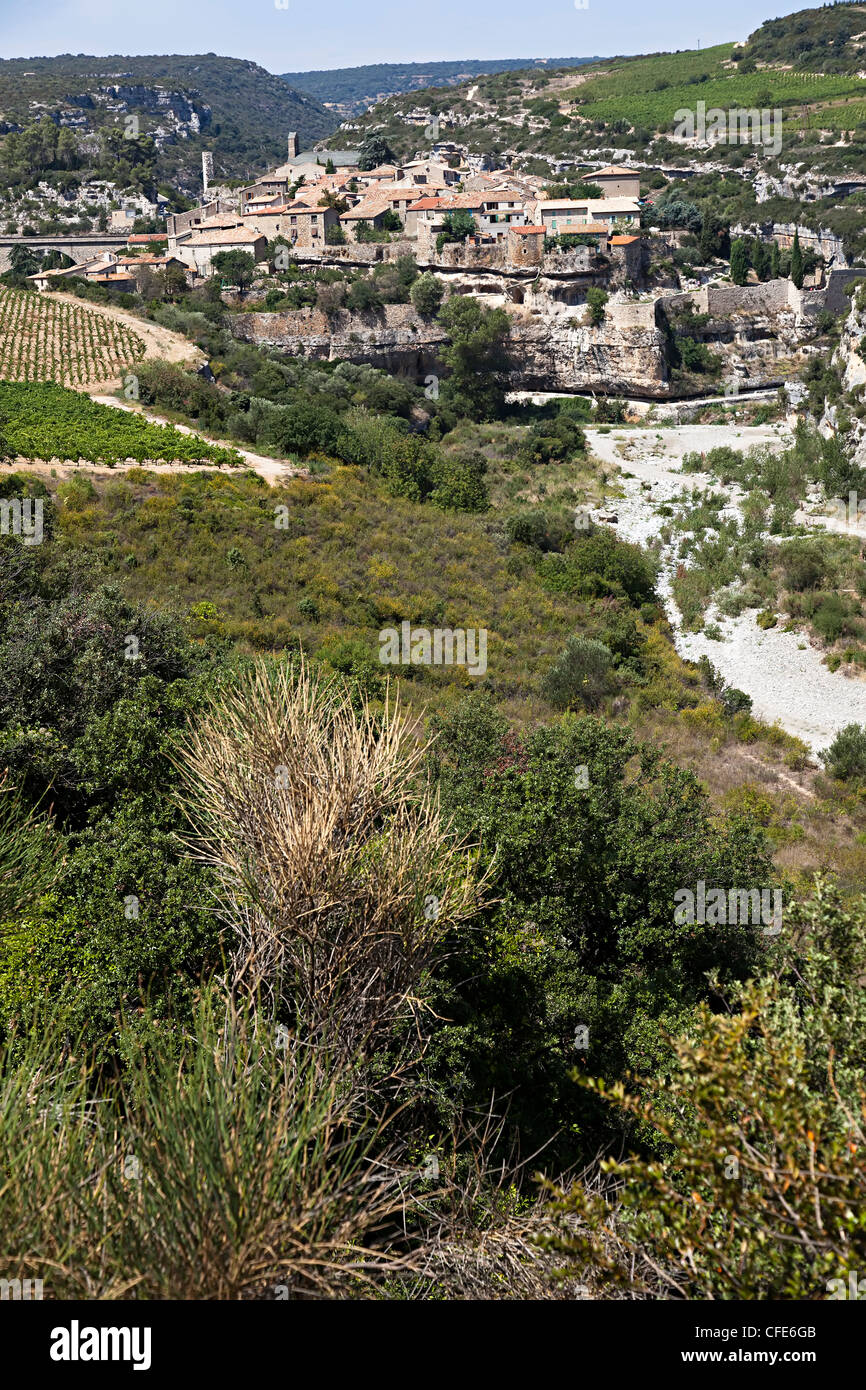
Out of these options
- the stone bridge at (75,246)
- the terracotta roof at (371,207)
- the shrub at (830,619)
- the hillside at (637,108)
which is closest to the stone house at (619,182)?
the terracotta roof at (371,207)

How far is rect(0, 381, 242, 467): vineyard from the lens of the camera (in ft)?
89.1

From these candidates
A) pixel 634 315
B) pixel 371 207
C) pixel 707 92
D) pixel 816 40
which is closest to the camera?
pixel 634 315

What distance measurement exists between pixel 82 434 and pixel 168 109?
5518 inches

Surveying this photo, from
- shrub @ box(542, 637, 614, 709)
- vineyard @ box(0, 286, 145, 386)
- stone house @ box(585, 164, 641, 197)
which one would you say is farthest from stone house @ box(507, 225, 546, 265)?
shrub @ box(542, 637, 614, 709)

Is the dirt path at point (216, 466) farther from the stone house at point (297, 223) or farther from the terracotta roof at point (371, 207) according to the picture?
the terracotta roof at point (371, 207)

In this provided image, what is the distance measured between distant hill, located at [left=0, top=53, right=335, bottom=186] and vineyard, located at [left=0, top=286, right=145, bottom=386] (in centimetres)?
8383

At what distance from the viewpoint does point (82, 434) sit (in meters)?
29.0

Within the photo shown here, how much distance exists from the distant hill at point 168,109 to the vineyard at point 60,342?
83.8 m

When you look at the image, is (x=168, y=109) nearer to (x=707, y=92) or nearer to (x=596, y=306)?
(x=707, y=92)

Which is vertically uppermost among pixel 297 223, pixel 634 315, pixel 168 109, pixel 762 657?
pixel 168 109

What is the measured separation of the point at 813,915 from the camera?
20.7 ft

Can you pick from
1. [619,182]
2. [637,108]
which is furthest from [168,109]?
[619,182]

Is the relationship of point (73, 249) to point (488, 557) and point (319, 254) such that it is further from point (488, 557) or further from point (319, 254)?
point (488, 557)

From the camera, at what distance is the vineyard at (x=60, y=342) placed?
3719cm
